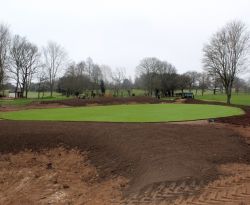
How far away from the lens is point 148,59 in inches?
3201

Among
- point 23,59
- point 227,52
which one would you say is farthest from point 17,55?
point 227,52

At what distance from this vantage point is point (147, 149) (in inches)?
423

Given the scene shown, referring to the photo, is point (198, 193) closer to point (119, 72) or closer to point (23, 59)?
point (23, 59)

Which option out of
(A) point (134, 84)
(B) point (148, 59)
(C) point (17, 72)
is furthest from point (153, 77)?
(C) point (17, 72)

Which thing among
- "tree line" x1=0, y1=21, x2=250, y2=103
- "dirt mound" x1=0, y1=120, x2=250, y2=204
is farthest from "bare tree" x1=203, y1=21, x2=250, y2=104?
"dirt mound" x1=0, y1=120, x2=250, y2=204

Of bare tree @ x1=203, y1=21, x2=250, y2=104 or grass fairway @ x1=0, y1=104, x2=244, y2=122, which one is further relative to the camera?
bare tree @ x1=203, y1=21, x2=250, y2=104

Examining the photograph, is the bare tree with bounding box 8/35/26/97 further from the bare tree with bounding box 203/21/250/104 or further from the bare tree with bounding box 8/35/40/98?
the bare tree with bounding box 203/21/250/104

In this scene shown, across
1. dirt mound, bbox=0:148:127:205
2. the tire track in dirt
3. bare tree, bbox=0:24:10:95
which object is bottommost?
dirt mound, bbox=0:148:127:205

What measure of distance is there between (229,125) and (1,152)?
11822mm

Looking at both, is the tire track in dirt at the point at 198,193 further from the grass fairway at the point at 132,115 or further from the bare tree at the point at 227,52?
the bare tree at the point at 227,52

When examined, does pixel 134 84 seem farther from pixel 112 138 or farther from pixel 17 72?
pixel 112 138

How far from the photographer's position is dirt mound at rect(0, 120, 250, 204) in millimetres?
7586

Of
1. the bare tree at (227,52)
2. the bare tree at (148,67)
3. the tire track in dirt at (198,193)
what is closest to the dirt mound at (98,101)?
the bare tree at (227,52)

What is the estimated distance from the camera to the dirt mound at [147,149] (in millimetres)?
7586
